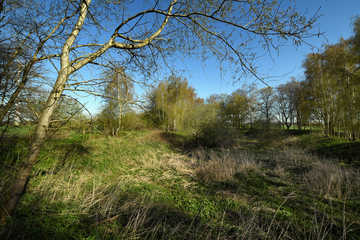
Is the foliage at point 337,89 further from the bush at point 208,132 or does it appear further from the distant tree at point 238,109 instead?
the distant tree at point 238,109

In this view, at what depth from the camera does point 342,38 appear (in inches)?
507

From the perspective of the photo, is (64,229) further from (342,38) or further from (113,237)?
(342,38)

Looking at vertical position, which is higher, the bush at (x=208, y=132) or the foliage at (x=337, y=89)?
the foliage at (x=337, y=89)

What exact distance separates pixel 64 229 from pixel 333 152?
46.4ft

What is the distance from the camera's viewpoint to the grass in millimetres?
1952

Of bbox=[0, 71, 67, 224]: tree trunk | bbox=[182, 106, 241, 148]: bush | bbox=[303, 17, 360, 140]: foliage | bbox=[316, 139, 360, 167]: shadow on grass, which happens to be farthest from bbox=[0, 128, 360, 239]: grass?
bbox=[303, 17, 360, 140]: foliage

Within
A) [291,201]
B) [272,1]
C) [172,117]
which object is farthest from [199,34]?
[172,117]

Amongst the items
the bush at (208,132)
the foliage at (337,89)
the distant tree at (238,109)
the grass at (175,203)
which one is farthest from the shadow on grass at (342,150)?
the distant tree at (238,109)

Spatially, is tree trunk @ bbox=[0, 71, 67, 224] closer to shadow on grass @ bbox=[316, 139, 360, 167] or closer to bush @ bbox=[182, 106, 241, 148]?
bush @ bbox=[182, 106, 241, 148]

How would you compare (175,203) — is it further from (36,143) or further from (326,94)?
(326,94)

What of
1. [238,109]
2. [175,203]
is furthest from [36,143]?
[238,109]

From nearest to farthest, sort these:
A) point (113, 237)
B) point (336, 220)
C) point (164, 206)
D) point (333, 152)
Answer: point (113, 237)
point (336, 220)
point (164, 206)
point (333, 152)

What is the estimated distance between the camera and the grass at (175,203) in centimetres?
195

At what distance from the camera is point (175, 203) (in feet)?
10.6
